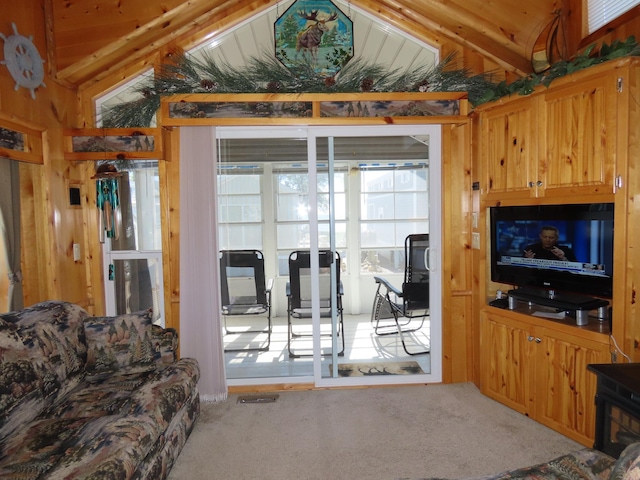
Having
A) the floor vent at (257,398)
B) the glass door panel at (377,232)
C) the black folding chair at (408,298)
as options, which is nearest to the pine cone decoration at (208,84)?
the glass door panel at (377,232)

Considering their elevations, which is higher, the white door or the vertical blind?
the vertical blind

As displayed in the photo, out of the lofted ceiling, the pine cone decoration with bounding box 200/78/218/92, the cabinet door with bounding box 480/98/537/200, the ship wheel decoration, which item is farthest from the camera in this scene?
the pine cone decoration with bounding box 200/78/218/92

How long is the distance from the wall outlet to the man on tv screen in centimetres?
44

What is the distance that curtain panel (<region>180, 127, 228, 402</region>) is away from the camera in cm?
308

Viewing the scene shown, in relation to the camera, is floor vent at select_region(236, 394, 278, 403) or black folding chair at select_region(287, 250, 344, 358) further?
black folding chair at select_region(287, 250, 344, 358)

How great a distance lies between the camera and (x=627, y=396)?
190 centimetres

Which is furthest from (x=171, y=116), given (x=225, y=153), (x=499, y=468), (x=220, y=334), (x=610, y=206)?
(x=499, y=468)

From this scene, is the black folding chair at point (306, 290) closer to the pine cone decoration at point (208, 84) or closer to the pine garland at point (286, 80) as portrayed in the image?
the pine garland at point (286, 80)

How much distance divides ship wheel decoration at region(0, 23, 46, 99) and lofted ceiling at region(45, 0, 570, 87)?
0.20 meters

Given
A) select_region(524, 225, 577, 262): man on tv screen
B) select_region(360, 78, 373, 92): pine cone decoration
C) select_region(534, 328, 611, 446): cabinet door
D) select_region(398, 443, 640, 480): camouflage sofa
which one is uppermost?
select_region(360, 78, 373, 92): pine cone decoration

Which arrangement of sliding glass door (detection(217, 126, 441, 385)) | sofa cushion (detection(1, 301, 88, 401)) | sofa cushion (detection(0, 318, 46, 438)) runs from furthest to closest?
sliding glass door (detection(217, 126, 441, 385))
sofa cushion (detection(1, 301, 88, 401))
sofa cushion (detection(0, 318, 46, 438))

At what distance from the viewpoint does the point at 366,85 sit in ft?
10.1

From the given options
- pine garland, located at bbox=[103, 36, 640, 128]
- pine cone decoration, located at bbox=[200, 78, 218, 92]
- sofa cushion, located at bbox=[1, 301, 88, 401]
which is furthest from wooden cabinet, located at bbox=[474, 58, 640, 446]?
sofa cushion, located at bbox=[1, 301, 88, 401]

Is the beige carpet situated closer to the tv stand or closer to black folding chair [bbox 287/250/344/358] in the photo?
black folding chair [bbox 287/250/344/358]
